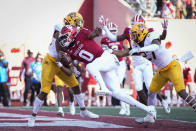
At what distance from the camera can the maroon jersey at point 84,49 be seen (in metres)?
6.00

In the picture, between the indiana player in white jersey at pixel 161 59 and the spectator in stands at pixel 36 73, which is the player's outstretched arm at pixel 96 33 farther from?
the spectator in stands at pixel 36 73

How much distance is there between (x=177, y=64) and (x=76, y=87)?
1.53 metres

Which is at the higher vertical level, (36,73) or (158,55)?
(36,73)

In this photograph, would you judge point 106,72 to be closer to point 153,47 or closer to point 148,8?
point 153,47

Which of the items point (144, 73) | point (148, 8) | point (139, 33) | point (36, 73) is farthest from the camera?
point (148, 8)

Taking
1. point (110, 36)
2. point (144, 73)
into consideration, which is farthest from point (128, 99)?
point (144, 73)

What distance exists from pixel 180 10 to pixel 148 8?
1624mm

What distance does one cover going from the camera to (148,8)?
56.4 feet

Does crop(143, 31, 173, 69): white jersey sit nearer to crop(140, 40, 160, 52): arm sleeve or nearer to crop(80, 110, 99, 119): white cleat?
crop(140, 40, 160, 52): arm sleeve

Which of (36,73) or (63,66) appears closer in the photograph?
(63,66)

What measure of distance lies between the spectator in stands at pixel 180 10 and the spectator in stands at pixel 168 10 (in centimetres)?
18

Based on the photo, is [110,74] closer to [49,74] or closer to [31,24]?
[49,74]

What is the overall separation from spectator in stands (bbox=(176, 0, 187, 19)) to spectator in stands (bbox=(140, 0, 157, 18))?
3.61 ft

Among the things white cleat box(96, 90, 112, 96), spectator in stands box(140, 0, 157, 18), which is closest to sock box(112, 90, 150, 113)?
white cleat box(96, 90, 112, 96)
